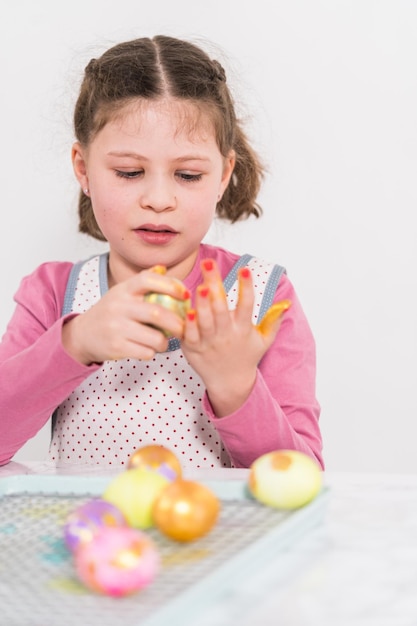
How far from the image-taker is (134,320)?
3.09 feet

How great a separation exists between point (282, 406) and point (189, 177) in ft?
1.00

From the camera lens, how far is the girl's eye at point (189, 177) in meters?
1.20

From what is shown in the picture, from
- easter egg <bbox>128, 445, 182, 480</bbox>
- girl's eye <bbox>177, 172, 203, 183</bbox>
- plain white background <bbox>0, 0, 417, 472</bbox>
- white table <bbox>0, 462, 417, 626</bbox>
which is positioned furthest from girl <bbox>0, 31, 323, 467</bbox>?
plain white background <bbox>0, 0, 417, 472</bbox>

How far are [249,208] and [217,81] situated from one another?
246 mm

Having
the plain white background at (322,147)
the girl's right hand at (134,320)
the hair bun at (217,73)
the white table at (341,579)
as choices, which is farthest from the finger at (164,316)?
the plain white background at (322,147)

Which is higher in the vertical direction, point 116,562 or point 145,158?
point 145,158

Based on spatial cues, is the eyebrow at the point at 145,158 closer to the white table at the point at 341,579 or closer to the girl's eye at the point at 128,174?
the girl's eye at the point at 128,174

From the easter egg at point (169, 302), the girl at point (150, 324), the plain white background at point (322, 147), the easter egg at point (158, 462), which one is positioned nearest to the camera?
the easter egg at point (158, 462)

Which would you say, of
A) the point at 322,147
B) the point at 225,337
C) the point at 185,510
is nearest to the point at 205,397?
the point at 225,337

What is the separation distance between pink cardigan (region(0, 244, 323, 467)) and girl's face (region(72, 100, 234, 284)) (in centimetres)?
15

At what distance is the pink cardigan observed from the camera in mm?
1058

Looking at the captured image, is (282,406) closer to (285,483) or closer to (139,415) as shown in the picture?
(139,415)

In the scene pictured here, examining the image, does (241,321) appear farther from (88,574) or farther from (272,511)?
(88,574)

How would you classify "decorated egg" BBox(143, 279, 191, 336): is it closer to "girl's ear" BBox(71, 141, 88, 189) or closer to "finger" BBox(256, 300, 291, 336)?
"finger" BBox(256, 300, 291, 336)
